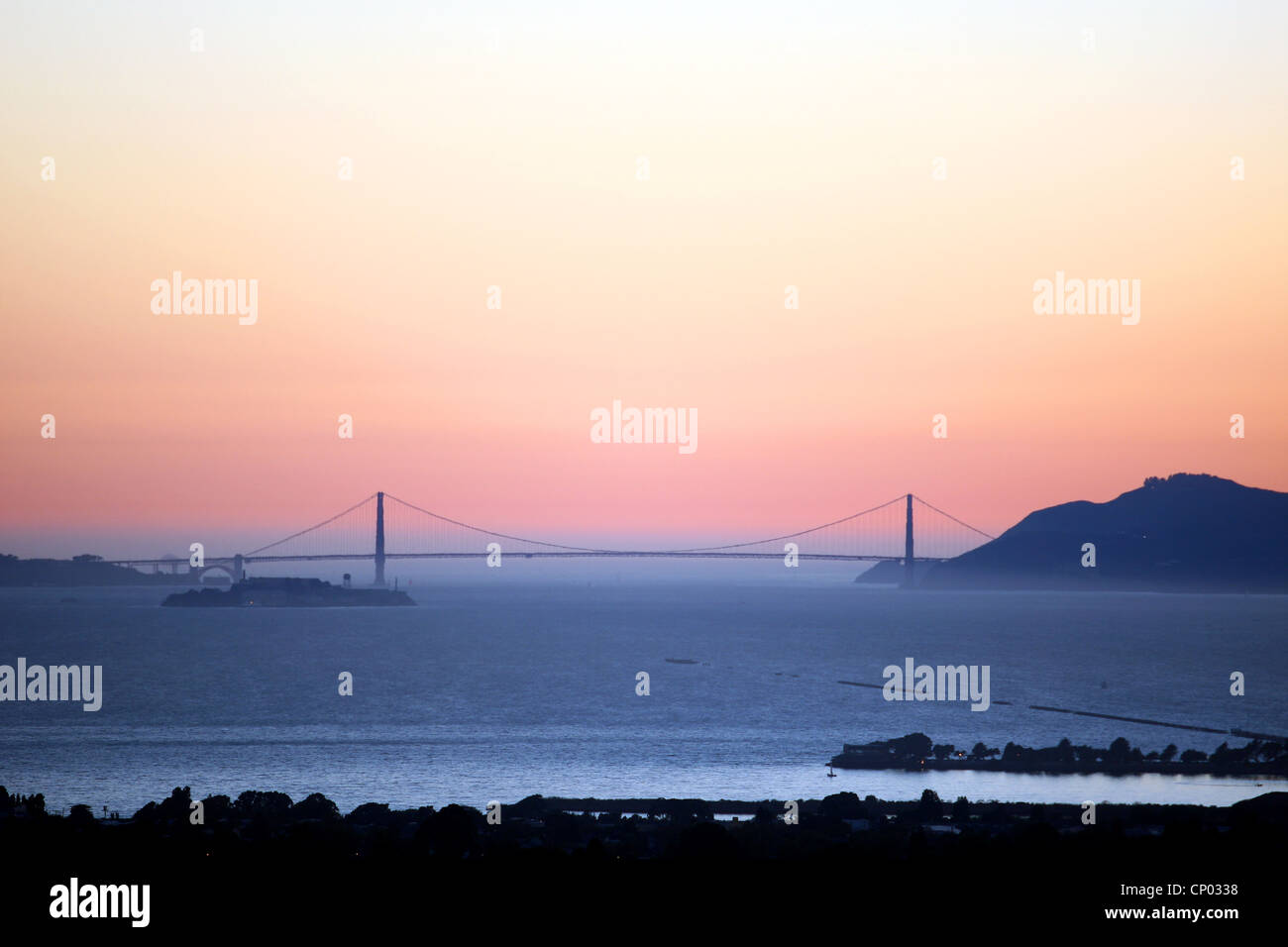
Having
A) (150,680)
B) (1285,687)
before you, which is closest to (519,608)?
(150,680)

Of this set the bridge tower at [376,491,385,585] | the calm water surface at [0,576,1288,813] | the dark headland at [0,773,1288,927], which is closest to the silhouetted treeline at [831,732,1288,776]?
the calm water surface at [0,576,1288,813]

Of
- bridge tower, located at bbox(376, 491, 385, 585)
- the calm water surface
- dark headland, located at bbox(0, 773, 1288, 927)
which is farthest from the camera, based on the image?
bridge tower, located at bbox(376, 491, 385, 585)

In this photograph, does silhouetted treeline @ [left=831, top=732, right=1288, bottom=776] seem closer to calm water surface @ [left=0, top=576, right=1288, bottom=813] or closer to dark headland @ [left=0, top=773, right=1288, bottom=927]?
calm water surface @ [left=0, top=576, right=1288, bottom=813]

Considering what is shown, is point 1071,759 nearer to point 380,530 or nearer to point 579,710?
point 579,710

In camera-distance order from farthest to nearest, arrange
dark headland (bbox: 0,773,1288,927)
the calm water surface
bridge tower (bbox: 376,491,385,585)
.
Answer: bridge tower (bbox: 376,491,385,585) < the calm water surface < dark headland (bbox: 0,773,1288,927)
